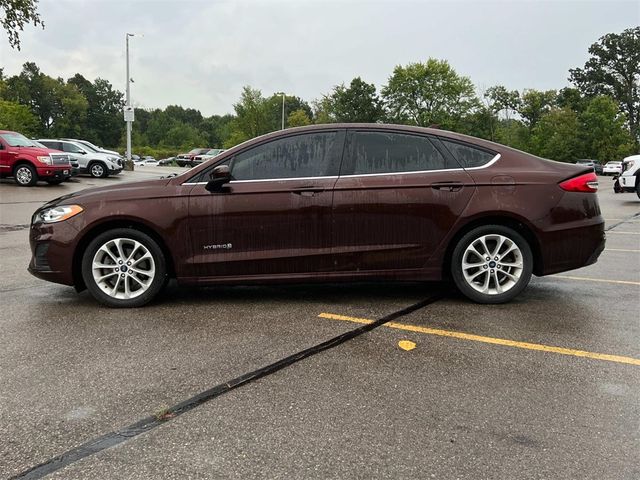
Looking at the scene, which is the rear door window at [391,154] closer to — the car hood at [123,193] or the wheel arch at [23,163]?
the car hood at [123,193]

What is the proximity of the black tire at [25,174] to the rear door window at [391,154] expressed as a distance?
52.9 feet

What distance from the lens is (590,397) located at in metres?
3.06

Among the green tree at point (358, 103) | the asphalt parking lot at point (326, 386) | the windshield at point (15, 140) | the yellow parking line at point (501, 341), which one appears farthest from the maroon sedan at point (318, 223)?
the green tree at point (358, 103)

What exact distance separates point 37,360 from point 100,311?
3.86ft

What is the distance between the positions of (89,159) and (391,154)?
2121cm

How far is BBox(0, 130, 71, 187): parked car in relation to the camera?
698 inches

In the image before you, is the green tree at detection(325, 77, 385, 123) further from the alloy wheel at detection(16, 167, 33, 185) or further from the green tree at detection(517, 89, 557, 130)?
the alloy wheel at detection(16, 167, 33, 185)

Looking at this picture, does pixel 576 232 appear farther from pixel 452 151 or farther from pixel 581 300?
pixel 452 151

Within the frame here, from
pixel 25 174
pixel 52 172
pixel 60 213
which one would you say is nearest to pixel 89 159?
pixel 25 174

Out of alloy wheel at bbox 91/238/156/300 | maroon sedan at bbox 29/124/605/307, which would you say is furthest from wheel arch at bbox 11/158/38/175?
alloy wheel at bbox 91/238/156/300

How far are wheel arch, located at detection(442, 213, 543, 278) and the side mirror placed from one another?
6.67 feet

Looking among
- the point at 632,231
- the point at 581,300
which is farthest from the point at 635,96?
the point at 581,300

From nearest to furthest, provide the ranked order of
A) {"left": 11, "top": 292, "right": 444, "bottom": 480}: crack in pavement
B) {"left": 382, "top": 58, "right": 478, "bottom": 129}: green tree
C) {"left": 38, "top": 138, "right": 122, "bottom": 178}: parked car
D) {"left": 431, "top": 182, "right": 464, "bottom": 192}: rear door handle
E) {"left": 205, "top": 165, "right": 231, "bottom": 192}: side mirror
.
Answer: {"left": 11, "top": 292, "right": 444, "bottom": 480}: crack in pavement
{"left": 205, "top": 165, "right": 231, "bottom": 192}: side mirror
{"left": 431, "top": 182, "right": 464, "bottom": 192}: rear door handle
{"left": 38, "top": 138, "right": 122, "bottom": 178}: parked car
{"left": 382, "top": 58, "right": 478, "bottom": 129}: green tree

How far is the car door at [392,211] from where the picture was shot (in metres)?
4.75
